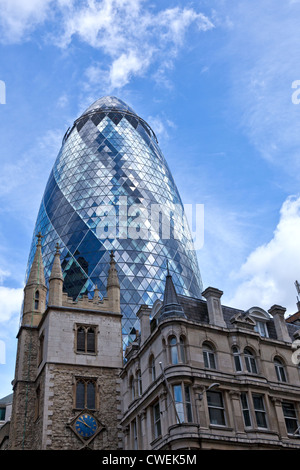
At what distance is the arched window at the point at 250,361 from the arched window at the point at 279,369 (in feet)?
5.76

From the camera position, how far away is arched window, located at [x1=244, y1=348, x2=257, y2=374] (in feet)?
101

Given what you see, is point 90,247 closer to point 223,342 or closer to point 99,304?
point 99,304

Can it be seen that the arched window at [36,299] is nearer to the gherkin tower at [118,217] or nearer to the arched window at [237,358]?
the gherkin tower at [118,217]

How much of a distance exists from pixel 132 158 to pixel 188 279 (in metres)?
16.1

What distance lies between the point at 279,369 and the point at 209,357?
15.8 feet

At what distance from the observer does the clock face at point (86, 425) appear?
3525cm

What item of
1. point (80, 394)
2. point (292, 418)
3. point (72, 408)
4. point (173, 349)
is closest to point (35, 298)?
point (80, 394)

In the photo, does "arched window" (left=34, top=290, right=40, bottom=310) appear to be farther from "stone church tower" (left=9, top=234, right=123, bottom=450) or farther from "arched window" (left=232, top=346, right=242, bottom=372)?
"arched window" (left=232, top=346, right=242, bottom=372)

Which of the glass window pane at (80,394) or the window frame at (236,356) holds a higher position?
the glass window pane at (80,394)

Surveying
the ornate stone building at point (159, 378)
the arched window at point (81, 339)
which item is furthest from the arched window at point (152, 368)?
the arched window at point (81, 339)

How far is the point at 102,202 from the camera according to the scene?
6338 cm

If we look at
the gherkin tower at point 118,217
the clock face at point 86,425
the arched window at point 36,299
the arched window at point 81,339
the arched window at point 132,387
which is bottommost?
the clock face at point 86,425

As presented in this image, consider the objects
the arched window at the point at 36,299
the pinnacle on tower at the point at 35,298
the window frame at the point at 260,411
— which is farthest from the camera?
the arched window at the point at 36,299

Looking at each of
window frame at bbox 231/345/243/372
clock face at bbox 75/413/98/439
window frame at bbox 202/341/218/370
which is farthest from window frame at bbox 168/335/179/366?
clock face at bbox 75/413/98/439
